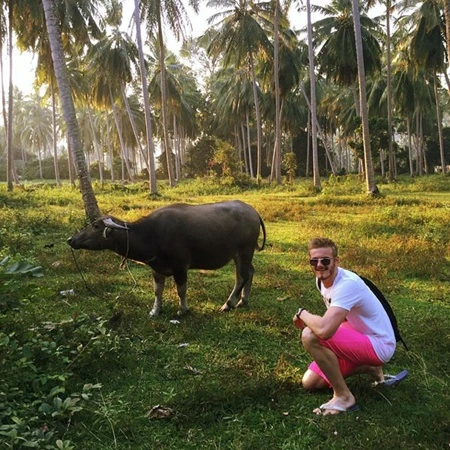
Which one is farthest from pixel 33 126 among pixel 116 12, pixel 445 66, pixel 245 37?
pixel 445 66

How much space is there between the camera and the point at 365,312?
11.6 ft

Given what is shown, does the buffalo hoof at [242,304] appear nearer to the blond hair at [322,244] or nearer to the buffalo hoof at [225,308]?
the buffalo hoof at [225,308]

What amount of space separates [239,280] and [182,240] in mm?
996

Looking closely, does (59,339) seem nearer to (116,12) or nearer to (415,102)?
(116,12)

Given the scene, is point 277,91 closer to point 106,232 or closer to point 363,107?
point 363,107

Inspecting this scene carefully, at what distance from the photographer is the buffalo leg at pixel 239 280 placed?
6.02 meters

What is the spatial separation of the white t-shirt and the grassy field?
0.50 meters

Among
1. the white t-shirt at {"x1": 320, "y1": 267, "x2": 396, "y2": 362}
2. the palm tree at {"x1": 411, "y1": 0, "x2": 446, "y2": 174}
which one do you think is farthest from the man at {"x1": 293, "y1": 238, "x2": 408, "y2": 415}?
the palm tree at {"x1": 411, "y1": 0, "x2": 446, "y2": 174}

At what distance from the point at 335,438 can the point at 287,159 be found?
27.9 meters

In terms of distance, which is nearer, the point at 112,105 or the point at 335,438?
the point at 335,438

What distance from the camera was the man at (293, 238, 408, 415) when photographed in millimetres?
3373

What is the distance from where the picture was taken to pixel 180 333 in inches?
203

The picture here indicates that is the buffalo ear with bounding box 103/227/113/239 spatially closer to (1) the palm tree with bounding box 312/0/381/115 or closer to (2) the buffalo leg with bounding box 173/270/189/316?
(2) the buffalo leg with bounding box 173/270/189/316

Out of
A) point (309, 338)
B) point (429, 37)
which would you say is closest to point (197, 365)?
point (309, 338)
